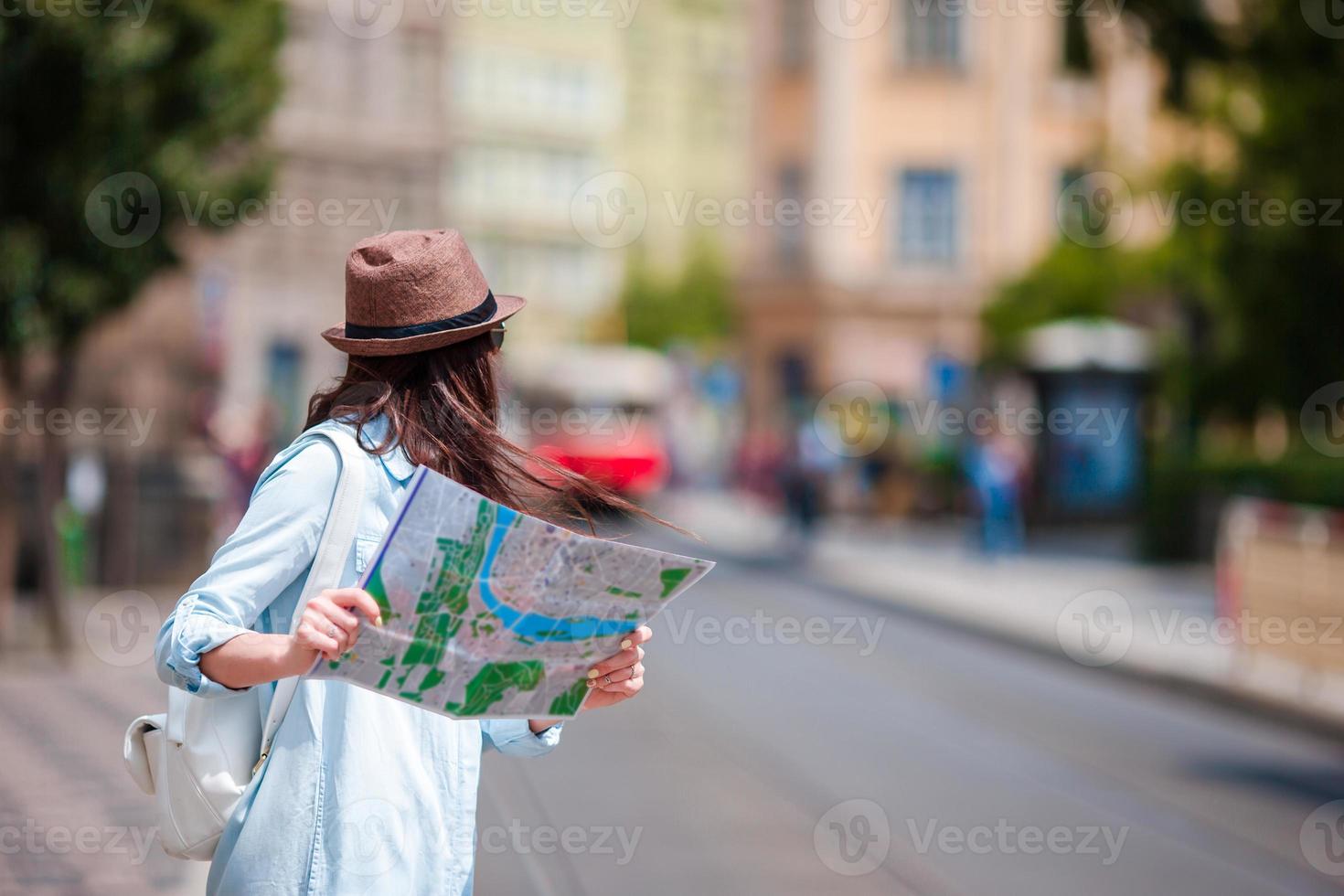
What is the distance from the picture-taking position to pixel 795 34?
131 feet

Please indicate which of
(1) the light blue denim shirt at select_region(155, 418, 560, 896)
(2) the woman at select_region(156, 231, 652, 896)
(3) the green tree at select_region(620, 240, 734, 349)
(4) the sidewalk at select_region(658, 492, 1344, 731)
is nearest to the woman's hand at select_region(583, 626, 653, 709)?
(2) the woman at select_region(156, 231, 652, 896)

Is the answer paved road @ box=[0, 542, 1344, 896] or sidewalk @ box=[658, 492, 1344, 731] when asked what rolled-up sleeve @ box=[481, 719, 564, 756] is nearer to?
paved road @ box=[0, 542, 1344, 896]

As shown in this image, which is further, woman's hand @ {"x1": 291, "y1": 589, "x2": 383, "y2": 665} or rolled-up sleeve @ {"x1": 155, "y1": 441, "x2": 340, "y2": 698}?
rolled-up sleeve @ {"x1": 155, "y1": 441, "x2": 340, "y2": 698}

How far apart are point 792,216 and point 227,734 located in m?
38.6

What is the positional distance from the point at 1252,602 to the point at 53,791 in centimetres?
842

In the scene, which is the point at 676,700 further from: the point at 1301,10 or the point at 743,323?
the point at 743,323

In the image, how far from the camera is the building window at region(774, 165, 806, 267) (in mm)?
40031

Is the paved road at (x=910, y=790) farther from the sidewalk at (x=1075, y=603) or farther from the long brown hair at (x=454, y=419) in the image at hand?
the long brown hair at (x=454, y=419)

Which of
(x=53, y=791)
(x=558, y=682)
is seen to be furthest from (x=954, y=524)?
(x=558, y=682)

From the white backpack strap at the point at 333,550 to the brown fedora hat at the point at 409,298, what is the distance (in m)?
0.20

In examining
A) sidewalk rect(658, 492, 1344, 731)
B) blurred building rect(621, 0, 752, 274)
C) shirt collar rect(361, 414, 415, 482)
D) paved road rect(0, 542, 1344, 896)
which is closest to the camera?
shirt collar rect(361, 414, 415, 482)

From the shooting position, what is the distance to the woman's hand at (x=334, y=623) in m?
2.27

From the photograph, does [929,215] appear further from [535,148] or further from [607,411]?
[535,148]

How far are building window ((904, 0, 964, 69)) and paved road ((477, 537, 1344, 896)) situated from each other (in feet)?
94.1
